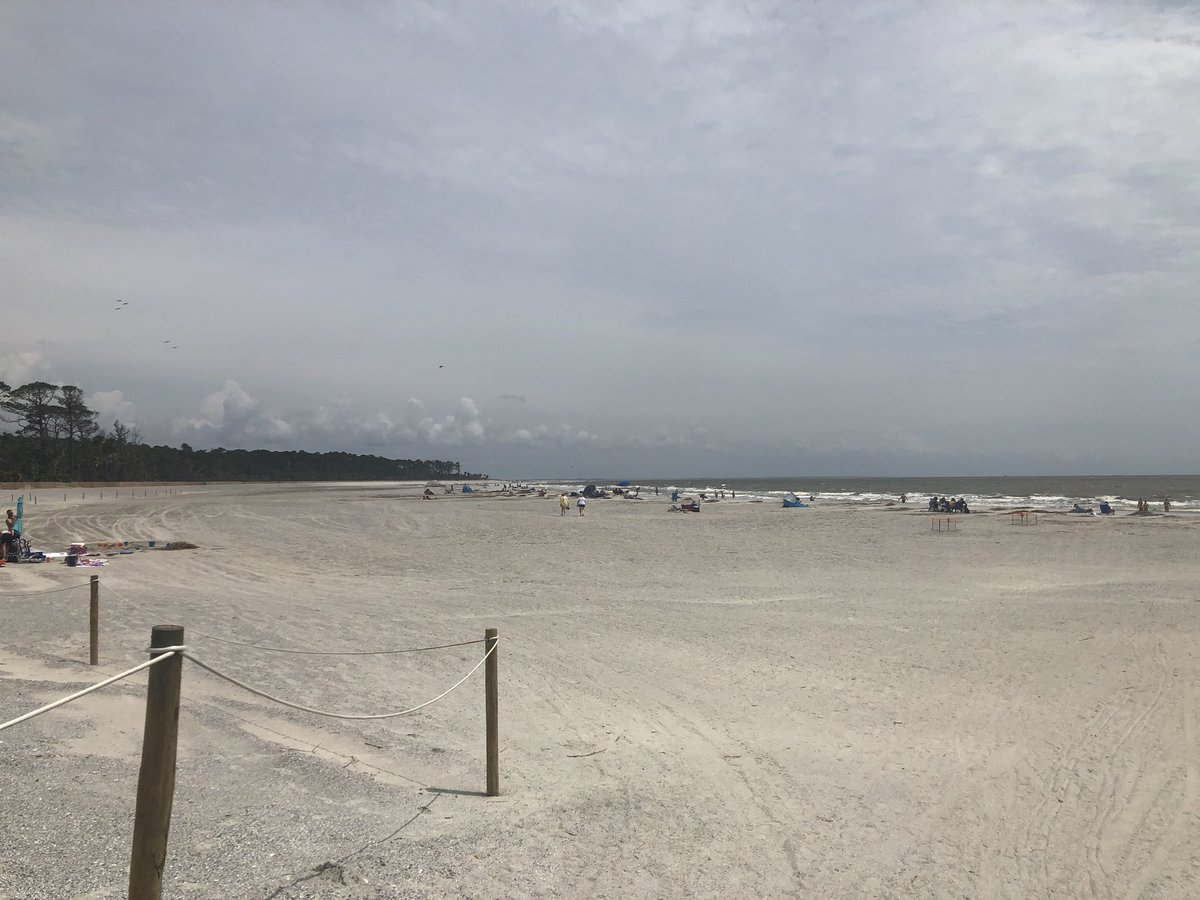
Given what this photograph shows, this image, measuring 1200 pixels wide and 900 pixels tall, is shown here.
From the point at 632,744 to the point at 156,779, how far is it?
4115mm

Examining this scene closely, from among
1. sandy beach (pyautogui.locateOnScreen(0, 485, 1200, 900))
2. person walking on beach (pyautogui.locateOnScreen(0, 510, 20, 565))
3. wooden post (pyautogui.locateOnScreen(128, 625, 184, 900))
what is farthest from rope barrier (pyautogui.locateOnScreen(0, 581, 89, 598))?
wooden post (pyautogui.locateOnScreen(128, 625, 184, 900))

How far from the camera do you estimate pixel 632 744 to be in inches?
246

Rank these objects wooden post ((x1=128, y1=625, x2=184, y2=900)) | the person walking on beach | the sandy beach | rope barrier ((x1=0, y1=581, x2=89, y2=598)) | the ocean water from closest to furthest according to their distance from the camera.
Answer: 1. wooden post ((x1=128, y1=625, x2=184, y2=900))
2. the sandy beach
3. rope barrier ((x1=0, y1=581, x2=89, y2=598))
4. the person walking on beach
5. the ocean water

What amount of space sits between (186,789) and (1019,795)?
574 centimetres

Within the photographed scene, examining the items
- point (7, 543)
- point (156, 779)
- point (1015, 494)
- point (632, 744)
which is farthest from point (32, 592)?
point (1015, 494)

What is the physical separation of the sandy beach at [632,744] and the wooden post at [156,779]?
1072 millimetres

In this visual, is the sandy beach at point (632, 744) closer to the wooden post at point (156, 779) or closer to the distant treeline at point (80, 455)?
the wooden post at point (156, 779)

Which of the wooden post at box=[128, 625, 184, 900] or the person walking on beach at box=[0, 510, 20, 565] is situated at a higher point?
the wooden post at box=[128, 625, 184, 900]

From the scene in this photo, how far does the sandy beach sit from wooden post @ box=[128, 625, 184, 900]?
107 cm

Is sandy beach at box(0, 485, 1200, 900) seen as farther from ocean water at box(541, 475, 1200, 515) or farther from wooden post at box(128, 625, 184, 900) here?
ocean water at box(541, 475, 1200, 515)

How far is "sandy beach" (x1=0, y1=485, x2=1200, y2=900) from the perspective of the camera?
422cm

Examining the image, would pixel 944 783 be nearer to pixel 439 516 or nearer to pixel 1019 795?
pixel 1019 795

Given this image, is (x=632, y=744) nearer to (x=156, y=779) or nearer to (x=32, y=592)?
(x=156, y=779)

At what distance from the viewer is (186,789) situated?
4867 millimetres
